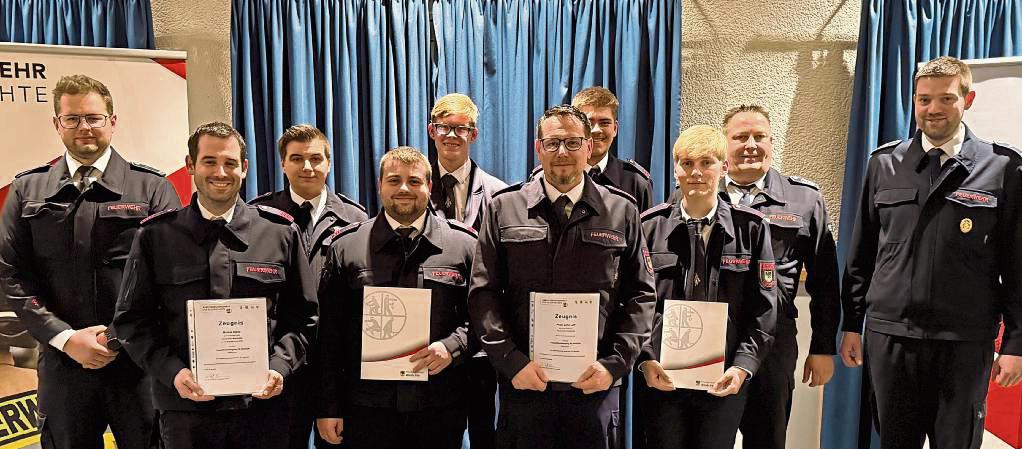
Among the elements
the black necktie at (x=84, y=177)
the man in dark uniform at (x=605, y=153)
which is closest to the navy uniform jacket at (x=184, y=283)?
the black necktie at (x=84, y=177)

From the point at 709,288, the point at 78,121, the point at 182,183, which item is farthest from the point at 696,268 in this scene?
the point at 182,183

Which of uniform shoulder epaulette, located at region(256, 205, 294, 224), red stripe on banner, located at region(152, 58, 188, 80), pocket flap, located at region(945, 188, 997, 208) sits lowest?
uniform shoulder epaulette, located at region(256, 205, 294, 224)

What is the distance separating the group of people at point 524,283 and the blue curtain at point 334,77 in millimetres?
1120

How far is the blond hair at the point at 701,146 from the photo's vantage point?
8.08 feet

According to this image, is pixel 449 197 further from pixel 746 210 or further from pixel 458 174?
pixel 746 210

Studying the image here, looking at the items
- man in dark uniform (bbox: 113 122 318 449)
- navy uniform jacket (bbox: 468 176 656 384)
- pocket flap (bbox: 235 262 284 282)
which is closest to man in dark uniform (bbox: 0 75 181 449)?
man in dark uniform (bbox: 113 122 318 449)

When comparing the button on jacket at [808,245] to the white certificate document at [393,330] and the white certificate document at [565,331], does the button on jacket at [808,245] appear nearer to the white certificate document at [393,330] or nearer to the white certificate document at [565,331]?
the white certificate document at [565,331]

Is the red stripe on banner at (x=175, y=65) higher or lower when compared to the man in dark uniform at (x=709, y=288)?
higher

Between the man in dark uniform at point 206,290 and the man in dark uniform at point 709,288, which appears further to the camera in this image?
the man in dark uniform at point 709,288

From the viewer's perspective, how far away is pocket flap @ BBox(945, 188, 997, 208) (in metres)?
2.60

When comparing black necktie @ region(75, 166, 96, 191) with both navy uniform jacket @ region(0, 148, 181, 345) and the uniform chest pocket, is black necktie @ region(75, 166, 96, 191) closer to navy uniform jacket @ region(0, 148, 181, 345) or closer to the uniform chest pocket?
navy uniform jacket @ region(0, 148, 181, 345)

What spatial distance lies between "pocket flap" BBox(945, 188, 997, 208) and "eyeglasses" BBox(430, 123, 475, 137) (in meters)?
2.03

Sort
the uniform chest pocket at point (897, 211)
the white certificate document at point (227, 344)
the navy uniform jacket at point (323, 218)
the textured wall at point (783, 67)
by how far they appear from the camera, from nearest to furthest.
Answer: the white certificate document at point (227, 344)
the uniform chest pocket at point (897, 211)
the navy uniform jacket at point (323, 218)
the textured wall at point (783, 67)

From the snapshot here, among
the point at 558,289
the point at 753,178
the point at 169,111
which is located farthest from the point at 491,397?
the point at 169,111
